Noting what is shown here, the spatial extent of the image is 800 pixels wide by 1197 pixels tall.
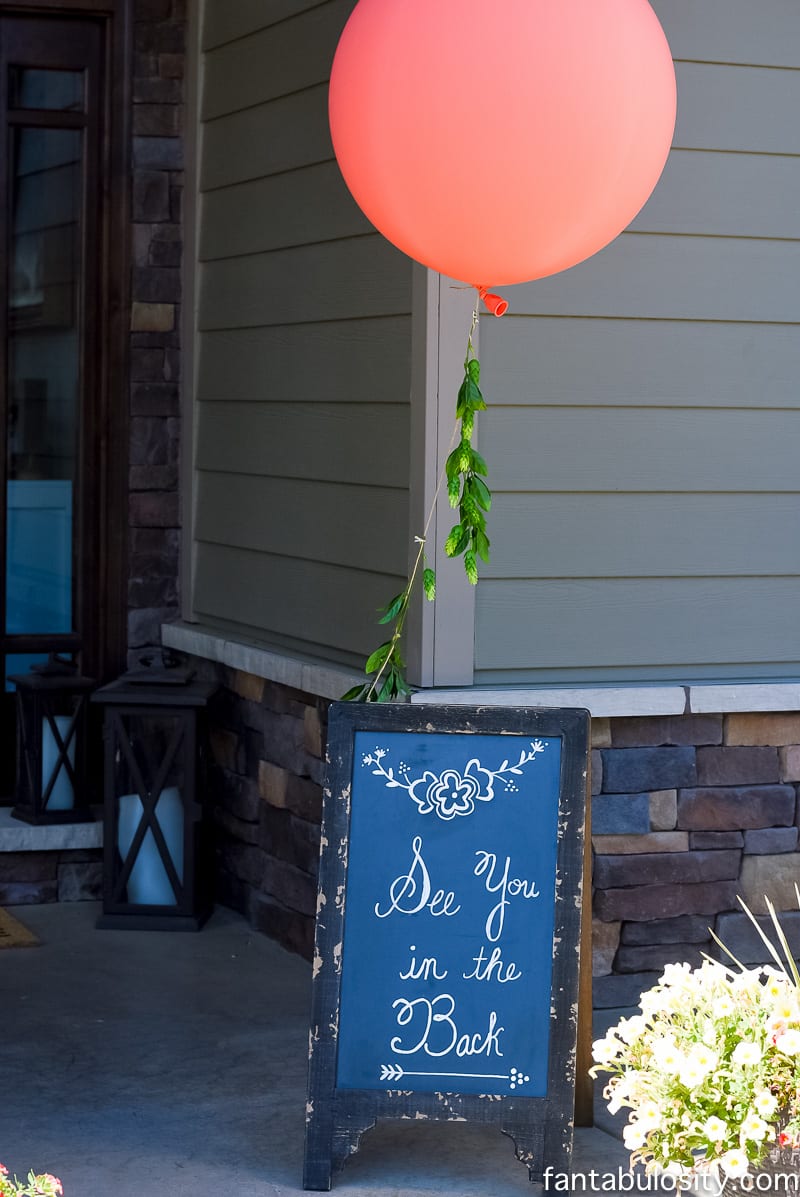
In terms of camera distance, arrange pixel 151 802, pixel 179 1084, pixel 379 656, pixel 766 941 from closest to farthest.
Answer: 1. pixel 766 941
2. pixel 379 656
3. pixel 179 1084
4. pixel 151 802

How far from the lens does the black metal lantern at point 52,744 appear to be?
4145 millimetres

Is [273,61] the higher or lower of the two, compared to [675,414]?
higher

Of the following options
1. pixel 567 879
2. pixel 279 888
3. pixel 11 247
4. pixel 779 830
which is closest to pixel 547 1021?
pixel 567 879

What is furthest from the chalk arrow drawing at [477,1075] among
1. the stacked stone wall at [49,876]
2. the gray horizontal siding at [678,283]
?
the stacked stone wall at [49,876]

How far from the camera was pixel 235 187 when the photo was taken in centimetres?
407

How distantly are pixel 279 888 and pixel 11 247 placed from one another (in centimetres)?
188

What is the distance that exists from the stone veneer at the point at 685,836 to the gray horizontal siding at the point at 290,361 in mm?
627

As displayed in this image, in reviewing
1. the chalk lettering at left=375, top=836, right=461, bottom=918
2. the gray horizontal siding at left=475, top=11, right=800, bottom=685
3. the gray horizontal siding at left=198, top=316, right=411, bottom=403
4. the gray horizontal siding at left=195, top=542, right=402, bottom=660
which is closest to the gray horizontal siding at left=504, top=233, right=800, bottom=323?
the gray horizontal siding at left=475, top=11, right=800, bottom=685

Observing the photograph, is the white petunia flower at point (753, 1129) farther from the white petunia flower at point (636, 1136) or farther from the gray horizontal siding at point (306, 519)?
the gray horizontal siding at point (306, 519)

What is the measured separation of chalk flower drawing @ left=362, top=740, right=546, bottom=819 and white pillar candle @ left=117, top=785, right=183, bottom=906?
154 cm

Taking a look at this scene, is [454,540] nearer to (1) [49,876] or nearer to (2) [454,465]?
(2) [454,465]

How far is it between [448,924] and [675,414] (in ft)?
4.04

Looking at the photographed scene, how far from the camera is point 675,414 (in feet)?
10.8

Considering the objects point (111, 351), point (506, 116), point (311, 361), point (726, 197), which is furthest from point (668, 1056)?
point (111, 351)
